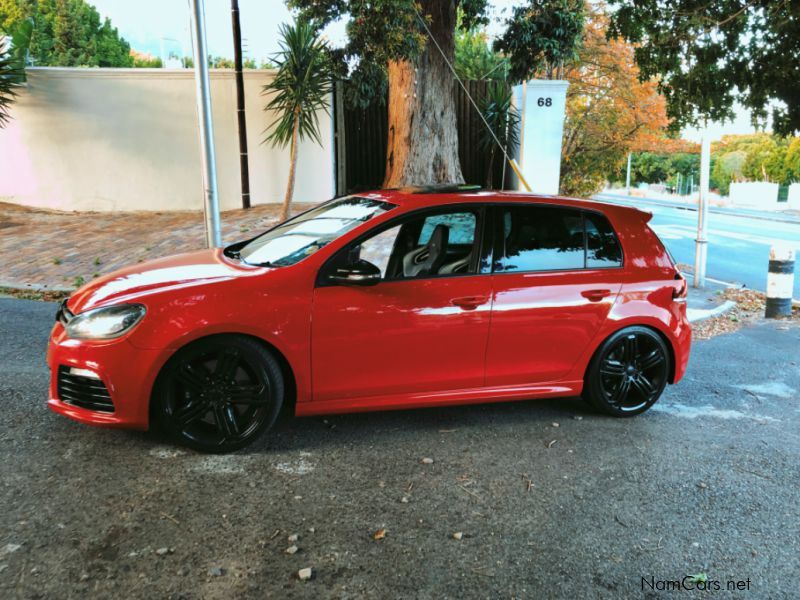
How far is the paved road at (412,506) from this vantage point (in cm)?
284

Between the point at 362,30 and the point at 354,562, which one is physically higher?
the point at 362,30

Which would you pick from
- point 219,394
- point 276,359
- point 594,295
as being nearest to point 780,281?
point 594,295

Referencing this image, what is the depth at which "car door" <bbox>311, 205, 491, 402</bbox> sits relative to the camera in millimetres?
4043

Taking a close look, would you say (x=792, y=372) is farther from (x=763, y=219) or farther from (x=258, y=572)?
(x=763, y=219)

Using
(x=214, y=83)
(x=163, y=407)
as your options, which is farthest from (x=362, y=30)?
(x=163, y=407)

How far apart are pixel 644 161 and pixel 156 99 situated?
71312 mm

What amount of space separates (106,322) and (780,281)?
26.7 feet

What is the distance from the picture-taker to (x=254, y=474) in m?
3.74

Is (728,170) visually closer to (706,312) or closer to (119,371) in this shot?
(706,312)

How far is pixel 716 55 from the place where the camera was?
9.48 metres

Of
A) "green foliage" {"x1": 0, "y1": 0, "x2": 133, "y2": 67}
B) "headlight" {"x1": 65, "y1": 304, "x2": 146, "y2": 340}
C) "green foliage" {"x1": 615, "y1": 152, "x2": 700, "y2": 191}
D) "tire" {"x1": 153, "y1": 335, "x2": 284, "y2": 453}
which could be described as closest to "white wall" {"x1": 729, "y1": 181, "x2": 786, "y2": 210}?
"green foliage" {"x1": 615, "y1": 152, "x2": 700, "y2": 191}

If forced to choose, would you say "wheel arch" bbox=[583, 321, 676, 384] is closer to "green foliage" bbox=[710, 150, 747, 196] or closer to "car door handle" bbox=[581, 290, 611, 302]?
"car door handle" bbox=[581, 290, 611, 302]

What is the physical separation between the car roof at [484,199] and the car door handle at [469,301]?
0.66 m

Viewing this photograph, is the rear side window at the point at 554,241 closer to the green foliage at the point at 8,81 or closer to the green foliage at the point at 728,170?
the green foliage at the point at 8,81
